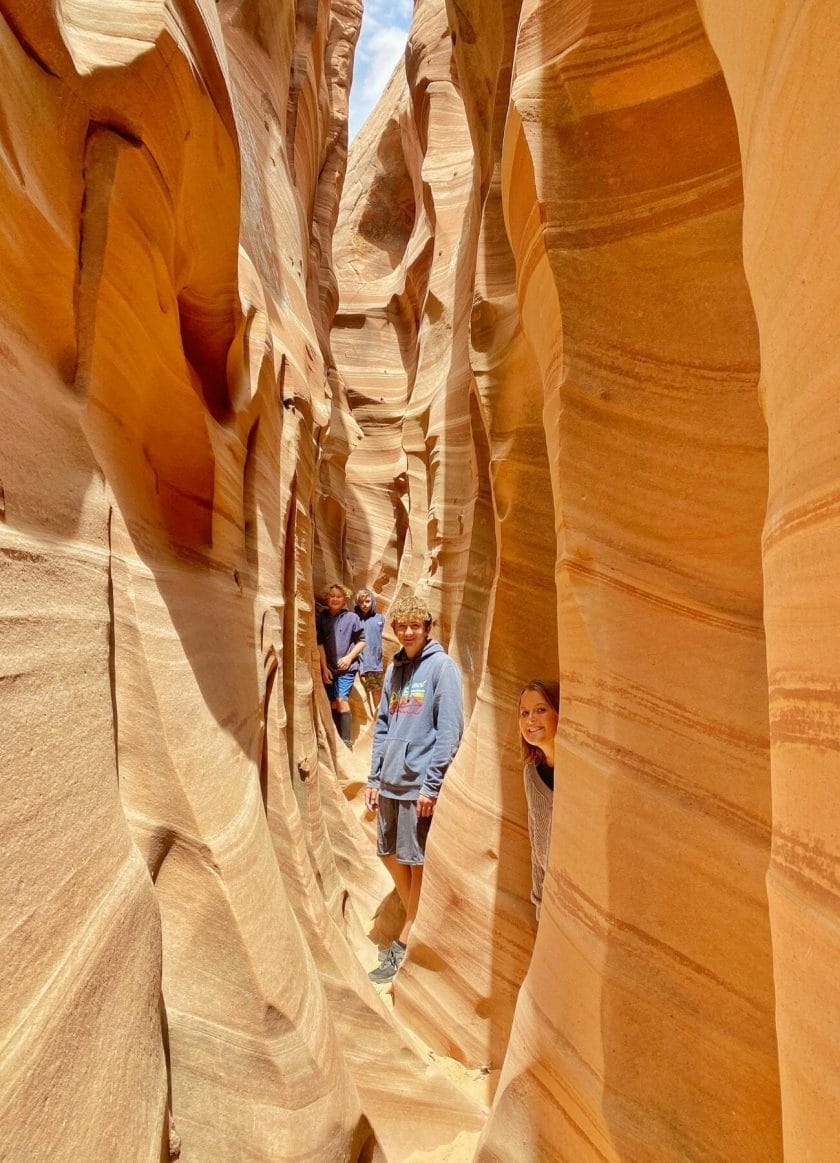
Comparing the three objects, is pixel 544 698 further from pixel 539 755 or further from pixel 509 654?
pixel 509 654

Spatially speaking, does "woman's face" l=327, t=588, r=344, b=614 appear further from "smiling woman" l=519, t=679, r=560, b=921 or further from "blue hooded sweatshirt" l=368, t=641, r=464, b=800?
"smiling woman" l=519, t=679, r=560, b=921

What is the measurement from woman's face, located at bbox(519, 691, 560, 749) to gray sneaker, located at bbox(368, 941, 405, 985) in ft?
5.89

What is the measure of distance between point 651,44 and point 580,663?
1825mm

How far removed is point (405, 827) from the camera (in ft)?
11.7

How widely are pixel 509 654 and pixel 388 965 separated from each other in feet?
6.00

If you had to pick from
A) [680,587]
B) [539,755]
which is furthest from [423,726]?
[680,587]

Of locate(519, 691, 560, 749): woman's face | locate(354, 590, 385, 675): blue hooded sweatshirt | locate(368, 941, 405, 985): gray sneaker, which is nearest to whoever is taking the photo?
locate(519, 691, 560, 749): woman's face

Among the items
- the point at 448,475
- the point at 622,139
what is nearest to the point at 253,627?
the point at 622,139

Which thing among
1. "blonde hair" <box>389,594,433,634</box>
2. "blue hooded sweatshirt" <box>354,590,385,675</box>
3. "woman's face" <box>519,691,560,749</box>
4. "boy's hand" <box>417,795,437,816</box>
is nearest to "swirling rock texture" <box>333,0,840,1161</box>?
"woman's face" <box>519,691,560,749</box>

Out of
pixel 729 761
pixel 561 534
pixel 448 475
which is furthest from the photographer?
pixel 448 475

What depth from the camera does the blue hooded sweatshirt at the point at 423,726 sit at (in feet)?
11.3

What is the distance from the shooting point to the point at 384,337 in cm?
1149

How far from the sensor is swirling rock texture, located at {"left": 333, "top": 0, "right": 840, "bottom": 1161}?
931mm

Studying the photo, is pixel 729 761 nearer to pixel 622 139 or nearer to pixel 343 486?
pixel 622 139
